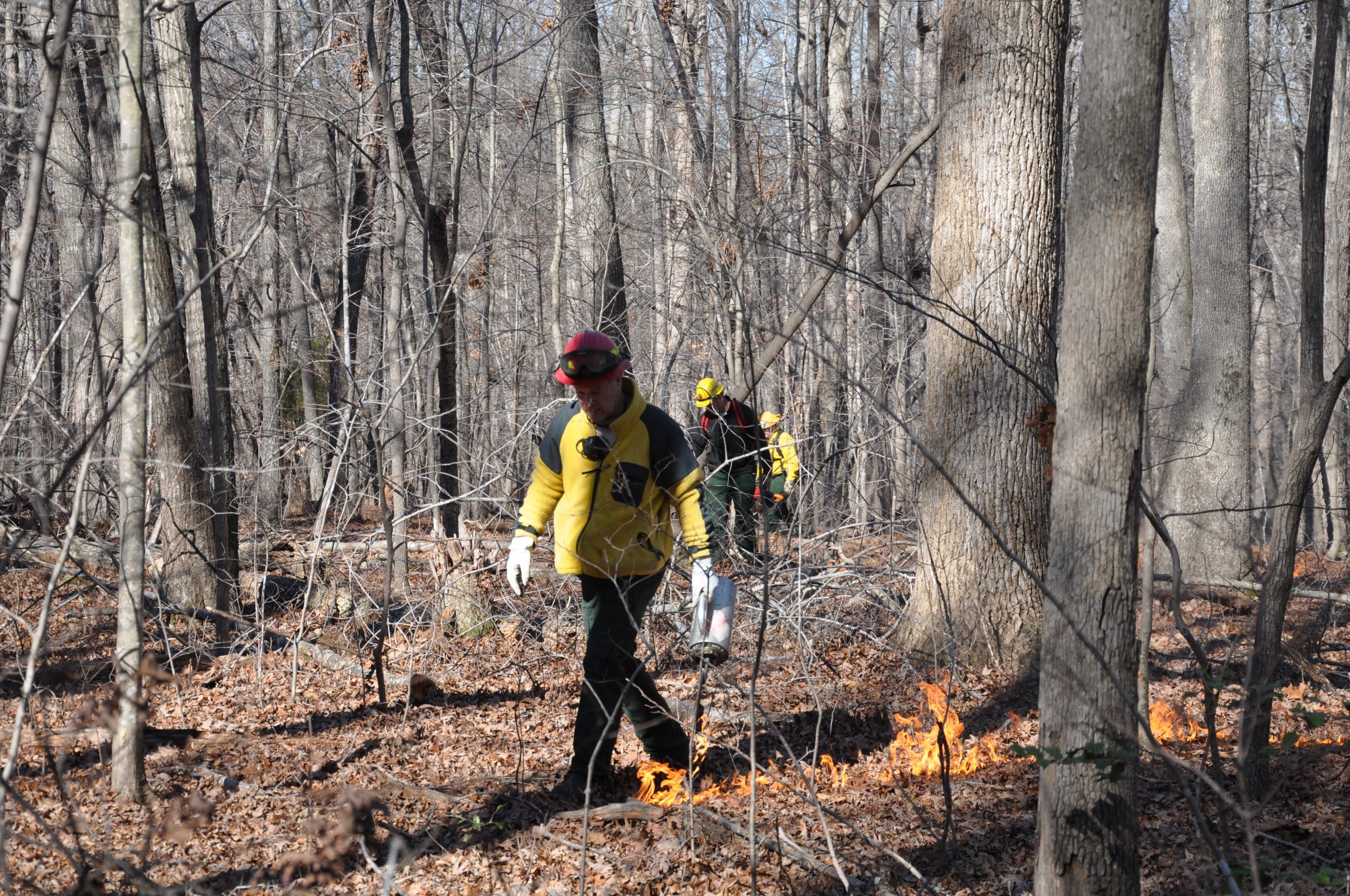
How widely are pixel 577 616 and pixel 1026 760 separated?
11.5ft

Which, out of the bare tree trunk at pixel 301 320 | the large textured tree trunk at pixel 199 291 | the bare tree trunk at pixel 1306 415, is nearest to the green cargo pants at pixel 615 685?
the bare tree trunk at pixel 1306 415

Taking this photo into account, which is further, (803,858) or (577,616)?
(577,616)

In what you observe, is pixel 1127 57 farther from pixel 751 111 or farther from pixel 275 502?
pixel 275 502

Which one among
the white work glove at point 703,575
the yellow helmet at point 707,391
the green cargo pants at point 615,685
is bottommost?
the green cargo pants at point 615,685

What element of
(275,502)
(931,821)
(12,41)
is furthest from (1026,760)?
(275,502)

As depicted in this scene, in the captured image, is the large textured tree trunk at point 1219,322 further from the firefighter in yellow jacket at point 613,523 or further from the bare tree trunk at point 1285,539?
the firefighter in yellow jacket at point 613,523

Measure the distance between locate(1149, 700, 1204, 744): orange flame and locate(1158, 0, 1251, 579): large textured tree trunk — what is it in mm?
5181

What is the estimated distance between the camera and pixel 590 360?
4.18 m

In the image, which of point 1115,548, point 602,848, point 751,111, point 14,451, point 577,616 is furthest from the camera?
point 751,111

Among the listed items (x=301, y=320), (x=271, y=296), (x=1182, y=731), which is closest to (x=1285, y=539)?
(x=1182, y=731)

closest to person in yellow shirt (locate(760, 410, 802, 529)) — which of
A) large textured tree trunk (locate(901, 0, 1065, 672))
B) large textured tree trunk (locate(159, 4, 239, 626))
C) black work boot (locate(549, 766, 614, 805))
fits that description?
large textured tree trunk (locate(901, 0, 1065, 672))

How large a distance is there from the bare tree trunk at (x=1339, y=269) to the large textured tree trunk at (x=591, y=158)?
8467mm

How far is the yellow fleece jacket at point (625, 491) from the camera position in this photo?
14.3 ft

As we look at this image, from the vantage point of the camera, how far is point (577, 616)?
7402 millimetres
